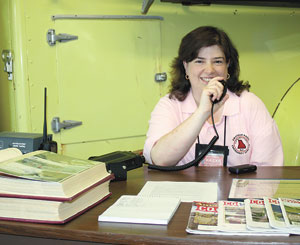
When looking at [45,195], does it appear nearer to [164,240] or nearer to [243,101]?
[164,240]

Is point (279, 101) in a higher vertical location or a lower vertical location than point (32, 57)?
lower

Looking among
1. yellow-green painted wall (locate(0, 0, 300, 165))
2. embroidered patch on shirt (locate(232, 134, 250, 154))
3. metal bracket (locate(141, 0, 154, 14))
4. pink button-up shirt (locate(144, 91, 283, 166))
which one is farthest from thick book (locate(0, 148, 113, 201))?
metal bracket (locate(141, 0, 154, 14))

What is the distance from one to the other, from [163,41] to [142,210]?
6.41ft

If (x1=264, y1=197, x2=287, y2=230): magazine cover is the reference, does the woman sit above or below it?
above

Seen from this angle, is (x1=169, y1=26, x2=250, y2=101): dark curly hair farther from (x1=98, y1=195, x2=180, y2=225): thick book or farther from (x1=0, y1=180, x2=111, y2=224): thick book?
(x1=0, y1=180, x2=111, y2=224): thick book

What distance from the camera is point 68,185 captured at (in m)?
0.84

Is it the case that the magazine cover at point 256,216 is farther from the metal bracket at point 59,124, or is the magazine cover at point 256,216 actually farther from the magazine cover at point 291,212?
the metal bracket at point 59,124

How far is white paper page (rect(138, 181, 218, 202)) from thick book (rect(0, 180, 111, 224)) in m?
0.24

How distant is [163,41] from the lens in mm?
2650

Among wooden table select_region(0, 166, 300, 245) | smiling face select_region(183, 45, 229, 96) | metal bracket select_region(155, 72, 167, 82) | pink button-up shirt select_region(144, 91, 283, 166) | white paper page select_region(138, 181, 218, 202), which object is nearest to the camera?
wooden table select_region(0, 166, 300, 245)

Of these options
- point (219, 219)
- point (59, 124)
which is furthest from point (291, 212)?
point (59, 124)

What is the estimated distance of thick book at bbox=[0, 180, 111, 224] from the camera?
2.68ft

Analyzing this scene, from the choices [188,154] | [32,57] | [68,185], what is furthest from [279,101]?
[68,185]

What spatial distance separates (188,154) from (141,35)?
3.92 feet
